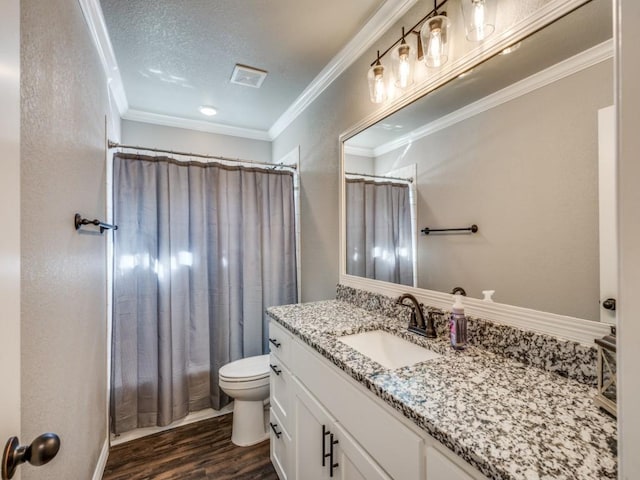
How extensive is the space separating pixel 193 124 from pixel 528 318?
300 cm

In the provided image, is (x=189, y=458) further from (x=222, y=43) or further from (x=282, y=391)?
(x=222, y=43)

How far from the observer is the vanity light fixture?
1.03 meters

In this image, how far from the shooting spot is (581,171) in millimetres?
837

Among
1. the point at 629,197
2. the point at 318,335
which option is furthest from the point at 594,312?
the point at 318,335

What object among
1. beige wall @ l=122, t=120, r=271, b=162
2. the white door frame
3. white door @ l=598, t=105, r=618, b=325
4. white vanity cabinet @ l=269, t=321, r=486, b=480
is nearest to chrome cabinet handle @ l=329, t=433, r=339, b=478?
white vanity cabinet @ l=269, t=321, r=486, b=480

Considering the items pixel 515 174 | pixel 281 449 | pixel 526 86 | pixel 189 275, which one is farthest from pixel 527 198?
pixel 189 275

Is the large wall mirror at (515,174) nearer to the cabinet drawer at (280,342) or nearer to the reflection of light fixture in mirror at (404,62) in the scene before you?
the reflection of light fixture in mirror at (404,62)

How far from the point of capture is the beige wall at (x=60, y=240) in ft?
2.74

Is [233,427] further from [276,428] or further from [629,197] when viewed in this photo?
[629,197]

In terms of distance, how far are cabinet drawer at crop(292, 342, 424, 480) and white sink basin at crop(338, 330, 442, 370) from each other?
0.20 metres

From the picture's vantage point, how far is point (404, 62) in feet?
4.42

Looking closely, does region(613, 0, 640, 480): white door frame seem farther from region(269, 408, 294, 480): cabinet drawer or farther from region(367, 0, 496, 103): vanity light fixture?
region(269, 408, 294, 480): cabinet drawer

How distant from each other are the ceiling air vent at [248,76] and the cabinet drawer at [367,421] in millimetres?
1828

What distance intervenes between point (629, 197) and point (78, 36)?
1947mm
